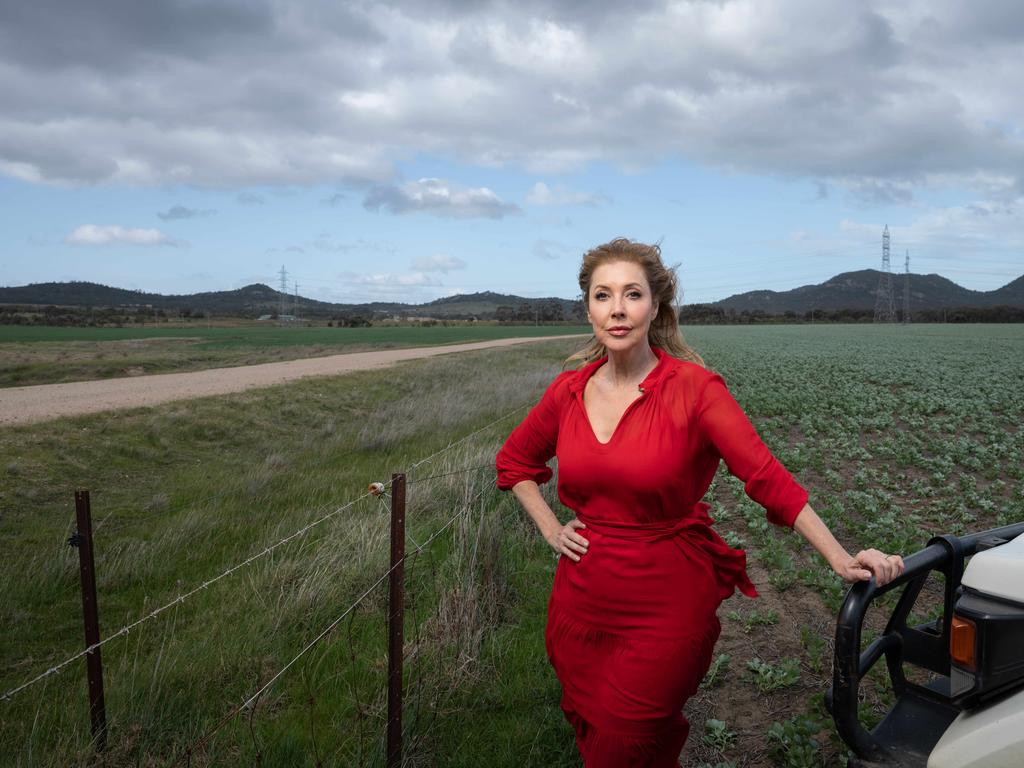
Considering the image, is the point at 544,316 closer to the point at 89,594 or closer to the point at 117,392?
the point at 117,392

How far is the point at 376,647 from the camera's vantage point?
4871 mm

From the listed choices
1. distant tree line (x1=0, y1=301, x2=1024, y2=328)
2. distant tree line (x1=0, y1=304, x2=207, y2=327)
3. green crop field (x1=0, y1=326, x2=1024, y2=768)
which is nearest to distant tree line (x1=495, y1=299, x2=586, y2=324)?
distant tree line (x1=0, y1=301, x2=1024, y2=328)

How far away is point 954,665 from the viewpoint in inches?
76.7

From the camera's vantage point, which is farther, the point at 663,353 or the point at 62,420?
the point at 62,420

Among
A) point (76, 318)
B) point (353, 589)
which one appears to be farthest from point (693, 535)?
point (76, 318)

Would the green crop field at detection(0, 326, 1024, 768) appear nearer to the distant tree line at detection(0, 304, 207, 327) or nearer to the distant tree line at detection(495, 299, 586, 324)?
the distant tree line at detection(0, 304, 207, 327)

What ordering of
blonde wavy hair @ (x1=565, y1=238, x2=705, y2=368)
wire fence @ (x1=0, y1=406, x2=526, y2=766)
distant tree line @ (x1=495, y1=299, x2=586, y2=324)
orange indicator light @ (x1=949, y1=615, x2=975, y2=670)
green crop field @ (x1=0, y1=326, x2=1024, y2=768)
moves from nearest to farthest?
orange indicator light @ (x1=949, y1=615, x2=975, y2=670) < blonde wavy hair @ (x1=565, y1=238, x2=705, y2=368) < wire fence @ (x1=0, y1=406, x2=526, y2=766) < green crop field @ (x1=0, y1=326, x2=1024, y2=768) < distant tree line @ (x1=495, y1=299, x2=586, y2=324)

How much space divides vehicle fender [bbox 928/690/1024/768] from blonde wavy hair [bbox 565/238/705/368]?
4.16 feet

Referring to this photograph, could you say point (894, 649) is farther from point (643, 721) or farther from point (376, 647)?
A: point (376, 647)

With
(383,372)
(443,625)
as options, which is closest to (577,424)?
(443,625)

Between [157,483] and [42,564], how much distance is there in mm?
3944

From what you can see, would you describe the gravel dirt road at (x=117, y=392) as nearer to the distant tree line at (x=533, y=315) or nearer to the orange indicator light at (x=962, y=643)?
the orange indicator light at (x=962, y=643)

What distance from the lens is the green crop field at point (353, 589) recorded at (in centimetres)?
385

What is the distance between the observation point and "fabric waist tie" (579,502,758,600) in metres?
2.43
